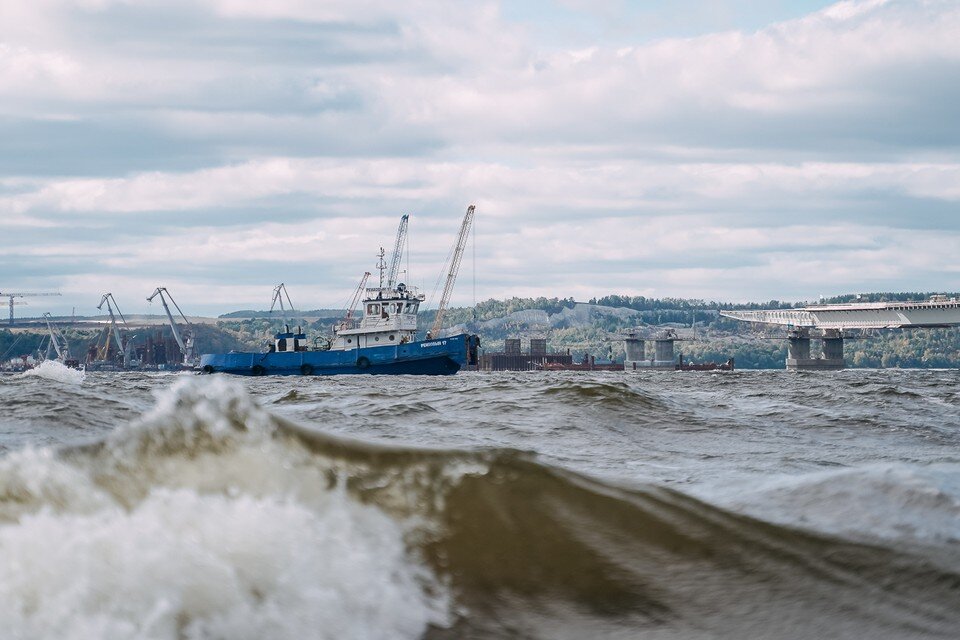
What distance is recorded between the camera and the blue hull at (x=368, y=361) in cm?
8288

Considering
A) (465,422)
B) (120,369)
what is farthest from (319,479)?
(120,369)

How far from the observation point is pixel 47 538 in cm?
542

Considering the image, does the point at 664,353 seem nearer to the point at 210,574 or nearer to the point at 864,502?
the point at 864,502

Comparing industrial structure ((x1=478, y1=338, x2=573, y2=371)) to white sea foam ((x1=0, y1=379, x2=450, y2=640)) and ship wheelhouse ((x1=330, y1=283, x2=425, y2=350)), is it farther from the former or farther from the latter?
white sea foam ((x1=0, y1=379, x2=450, y2=640))

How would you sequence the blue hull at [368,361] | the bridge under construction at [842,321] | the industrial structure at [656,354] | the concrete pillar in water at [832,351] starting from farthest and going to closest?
the industrial structure at [656,354] < the concrete pillar in water at [832,351] < the bridge under construction at [842,321] < the blue hull at [368,361]

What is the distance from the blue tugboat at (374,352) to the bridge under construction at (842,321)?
6747cm

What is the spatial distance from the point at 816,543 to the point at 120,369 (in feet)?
636

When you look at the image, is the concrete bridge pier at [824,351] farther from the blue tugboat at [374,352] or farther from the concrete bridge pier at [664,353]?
the blue tugboat at [374,352]

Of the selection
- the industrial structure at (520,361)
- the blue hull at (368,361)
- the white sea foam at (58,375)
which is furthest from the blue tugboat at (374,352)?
the industrial structure at (520,361)

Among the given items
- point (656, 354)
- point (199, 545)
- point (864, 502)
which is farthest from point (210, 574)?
point (656, 354)

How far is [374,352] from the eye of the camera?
83.6 meters

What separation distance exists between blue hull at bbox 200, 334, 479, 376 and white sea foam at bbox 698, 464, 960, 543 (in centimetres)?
7362

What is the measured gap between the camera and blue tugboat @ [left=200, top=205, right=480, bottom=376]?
273 ft

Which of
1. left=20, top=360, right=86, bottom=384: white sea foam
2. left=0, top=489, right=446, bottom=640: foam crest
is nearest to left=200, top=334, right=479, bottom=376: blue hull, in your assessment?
left=20, top=360, right=86, bottom=384: white sea foam
